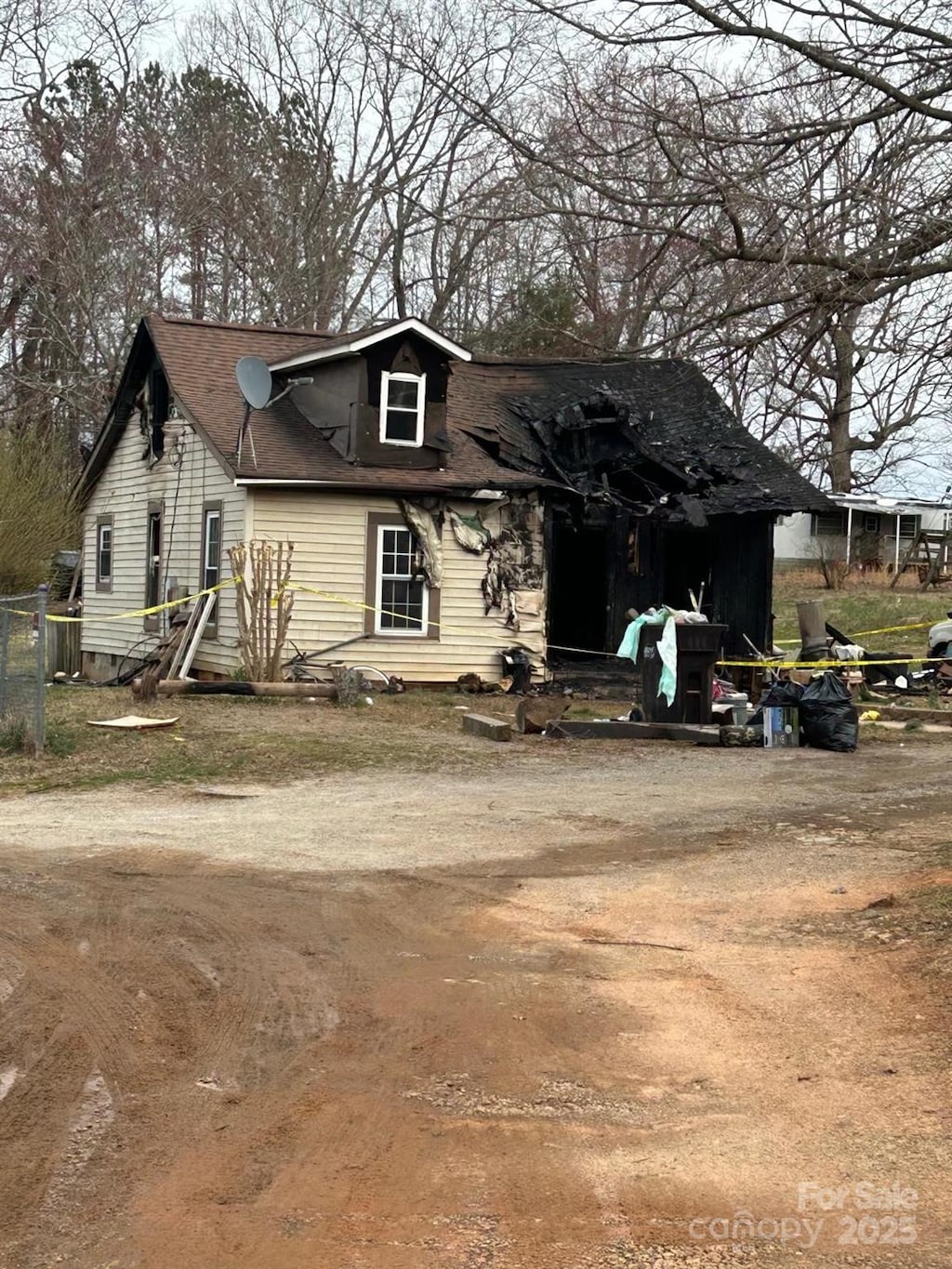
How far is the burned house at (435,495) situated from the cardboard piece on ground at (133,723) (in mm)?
4476

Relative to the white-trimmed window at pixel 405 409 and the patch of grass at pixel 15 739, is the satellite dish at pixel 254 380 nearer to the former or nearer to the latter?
the white-trimmed window at pixel 405 409

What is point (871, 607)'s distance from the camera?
34750mm

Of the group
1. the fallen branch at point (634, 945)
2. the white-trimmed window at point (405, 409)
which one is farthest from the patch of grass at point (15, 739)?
the white-trimmed window at point (405, 409)

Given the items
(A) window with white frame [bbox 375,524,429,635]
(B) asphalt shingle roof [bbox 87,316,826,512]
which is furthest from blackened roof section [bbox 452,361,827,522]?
(A) window with white frame [bbox 375,524,429,635]

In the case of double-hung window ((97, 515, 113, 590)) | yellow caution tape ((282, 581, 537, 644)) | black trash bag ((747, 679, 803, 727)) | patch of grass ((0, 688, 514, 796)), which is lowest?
patch of grass ((0, 688, 514, 796))

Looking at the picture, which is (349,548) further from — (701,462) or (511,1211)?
(511,1211)

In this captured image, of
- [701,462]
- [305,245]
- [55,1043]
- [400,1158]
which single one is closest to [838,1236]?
[400,1158]

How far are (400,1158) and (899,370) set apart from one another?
22.4ft

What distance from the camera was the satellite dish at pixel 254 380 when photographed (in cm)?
2222

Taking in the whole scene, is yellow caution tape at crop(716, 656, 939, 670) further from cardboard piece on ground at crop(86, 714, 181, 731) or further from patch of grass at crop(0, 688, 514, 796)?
cardboard piece on ground at crop(86, 714, 181, 731)

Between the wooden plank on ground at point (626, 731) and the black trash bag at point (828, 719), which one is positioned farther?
the wooden plank on ground at point (626, 731)

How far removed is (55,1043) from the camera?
579 cm

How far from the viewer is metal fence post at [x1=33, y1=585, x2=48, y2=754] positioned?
1355 cm

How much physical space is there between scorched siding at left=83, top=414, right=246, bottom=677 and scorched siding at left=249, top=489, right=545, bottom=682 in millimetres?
A: 824
